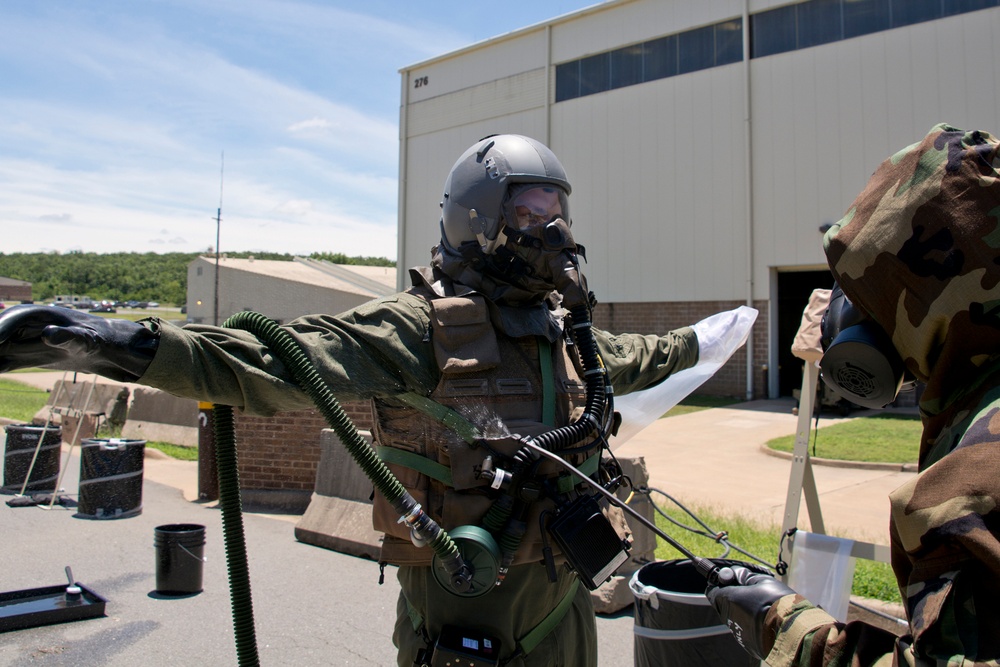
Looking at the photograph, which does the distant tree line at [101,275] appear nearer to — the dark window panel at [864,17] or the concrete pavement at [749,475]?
the dark window panel at [864,17]

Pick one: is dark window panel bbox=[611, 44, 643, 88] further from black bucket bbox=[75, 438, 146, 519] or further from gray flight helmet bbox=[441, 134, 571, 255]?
gray flight helmet bbox=[441, 134, 571, 255]

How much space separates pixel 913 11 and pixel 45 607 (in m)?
16.6

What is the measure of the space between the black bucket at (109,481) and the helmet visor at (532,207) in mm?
6440

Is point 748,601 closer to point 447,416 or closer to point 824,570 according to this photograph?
point 447,416

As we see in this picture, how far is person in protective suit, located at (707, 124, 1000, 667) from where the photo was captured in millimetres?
1337

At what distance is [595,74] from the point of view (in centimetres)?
1923

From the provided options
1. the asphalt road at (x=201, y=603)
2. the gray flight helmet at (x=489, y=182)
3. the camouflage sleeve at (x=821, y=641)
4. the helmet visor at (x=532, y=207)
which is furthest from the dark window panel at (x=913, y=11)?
the camouflage sleeve at (x=821, y=641)

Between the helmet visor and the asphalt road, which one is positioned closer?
the helmet visor

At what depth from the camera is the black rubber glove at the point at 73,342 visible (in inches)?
68.4

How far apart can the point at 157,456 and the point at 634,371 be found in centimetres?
983

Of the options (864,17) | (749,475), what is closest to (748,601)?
(749,475)

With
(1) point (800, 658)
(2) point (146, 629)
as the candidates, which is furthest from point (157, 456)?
(1) point (800, 658)

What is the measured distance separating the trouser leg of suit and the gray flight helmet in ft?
4.05

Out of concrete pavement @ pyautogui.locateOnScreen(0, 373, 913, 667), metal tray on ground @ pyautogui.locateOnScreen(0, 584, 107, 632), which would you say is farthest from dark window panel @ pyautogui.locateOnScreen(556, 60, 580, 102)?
metal tray on ground @ pyautogui.locateOnScreen(0, 584, 107, 632)
